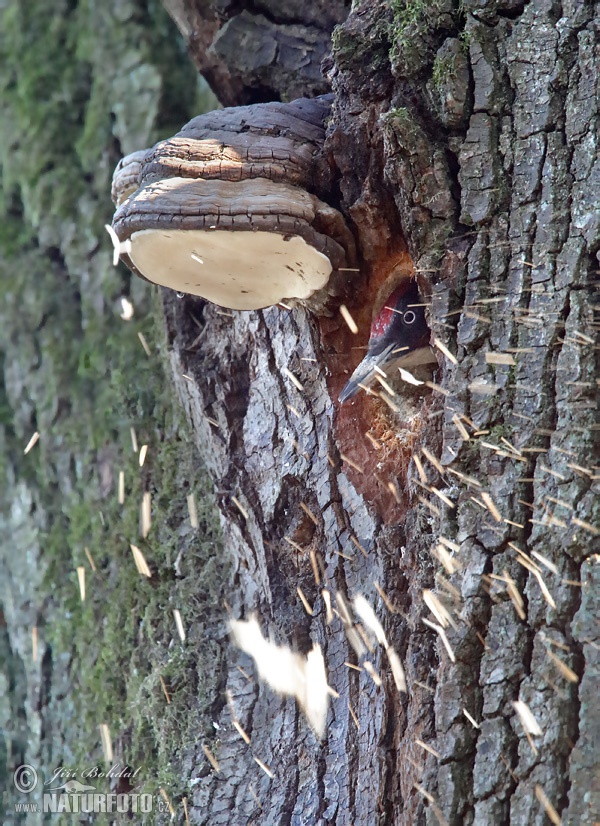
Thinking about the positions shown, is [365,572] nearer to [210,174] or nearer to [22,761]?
[210,174]

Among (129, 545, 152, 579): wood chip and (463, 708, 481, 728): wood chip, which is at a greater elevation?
(463, 708, 481, 728): wood chip

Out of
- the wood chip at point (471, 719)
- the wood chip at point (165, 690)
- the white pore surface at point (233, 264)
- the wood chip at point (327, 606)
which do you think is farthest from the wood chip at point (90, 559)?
the wood chip at point (471, 719)

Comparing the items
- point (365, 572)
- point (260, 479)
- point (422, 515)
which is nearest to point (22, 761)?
point (260, 479)

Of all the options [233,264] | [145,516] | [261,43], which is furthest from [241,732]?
[261,43]

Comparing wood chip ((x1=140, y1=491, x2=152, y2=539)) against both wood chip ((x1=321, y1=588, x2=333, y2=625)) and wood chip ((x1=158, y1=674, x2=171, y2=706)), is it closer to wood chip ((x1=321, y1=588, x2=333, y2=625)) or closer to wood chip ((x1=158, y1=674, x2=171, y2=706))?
wood chip ((x1=158, y1=674, x2=171, y2=706))

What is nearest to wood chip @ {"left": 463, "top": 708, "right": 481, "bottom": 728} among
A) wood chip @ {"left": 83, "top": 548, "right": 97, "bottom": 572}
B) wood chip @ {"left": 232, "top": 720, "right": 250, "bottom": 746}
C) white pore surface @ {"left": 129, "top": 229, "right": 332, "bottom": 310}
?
wood chip @ {"left": 232, "top": 720, "right": 250, "bottom": 746}

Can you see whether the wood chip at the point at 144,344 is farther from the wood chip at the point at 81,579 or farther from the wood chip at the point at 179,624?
the wood chip at the point at 179,624

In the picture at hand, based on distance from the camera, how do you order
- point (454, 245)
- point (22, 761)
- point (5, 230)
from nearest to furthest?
point (454, 245) < point (22, 761) < point (5, 230)
